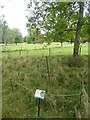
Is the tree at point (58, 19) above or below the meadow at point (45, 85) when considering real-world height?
above

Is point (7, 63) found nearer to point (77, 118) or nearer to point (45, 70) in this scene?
point (45, 70)

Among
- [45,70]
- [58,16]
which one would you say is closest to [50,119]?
[45,70]

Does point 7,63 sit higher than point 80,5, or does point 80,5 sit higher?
point 80,5

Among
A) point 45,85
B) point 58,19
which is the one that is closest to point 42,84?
point 45,85

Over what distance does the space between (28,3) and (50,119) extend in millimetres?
5152

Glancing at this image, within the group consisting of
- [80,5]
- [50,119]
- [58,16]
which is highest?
[80,5]

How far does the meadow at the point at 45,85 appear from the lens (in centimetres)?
561

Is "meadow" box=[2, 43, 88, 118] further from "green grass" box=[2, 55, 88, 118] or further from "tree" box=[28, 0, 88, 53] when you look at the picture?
"tree" box=[28, 0, 88, 53]

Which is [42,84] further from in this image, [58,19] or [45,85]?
[58,19]

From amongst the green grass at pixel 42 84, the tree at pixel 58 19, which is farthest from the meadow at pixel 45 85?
the tree at pixel 58 19

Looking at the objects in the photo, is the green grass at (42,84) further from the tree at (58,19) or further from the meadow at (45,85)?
the tree at (58,19)

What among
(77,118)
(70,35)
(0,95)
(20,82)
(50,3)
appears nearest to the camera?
(77,118)

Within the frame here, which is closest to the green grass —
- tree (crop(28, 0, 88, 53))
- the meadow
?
the meadow

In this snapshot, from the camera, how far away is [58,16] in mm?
7070
